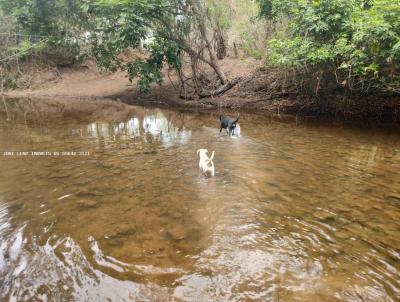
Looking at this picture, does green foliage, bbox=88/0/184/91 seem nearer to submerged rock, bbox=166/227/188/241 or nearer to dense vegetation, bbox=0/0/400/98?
dense vegetation, bbox=0/0/400/98

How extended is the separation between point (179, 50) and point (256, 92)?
17.1ft

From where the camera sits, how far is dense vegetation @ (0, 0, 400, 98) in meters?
10.0

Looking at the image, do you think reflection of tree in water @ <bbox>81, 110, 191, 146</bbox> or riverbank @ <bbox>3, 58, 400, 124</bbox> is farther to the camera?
riverbank @ <bbox>3, 58, 400, 124</bbox>

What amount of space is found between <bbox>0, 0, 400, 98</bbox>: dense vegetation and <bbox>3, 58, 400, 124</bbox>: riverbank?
670 mm

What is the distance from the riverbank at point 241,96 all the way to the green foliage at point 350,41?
113cm

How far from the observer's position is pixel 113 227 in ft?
14.3

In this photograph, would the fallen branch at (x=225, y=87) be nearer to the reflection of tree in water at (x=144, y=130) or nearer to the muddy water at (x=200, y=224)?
the reflection of tree in water at (x=144, y=130)

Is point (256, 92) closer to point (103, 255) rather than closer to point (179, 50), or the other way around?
point (179, 50)

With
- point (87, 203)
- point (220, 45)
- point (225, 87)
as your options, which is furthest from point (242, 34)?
point (87, 203)

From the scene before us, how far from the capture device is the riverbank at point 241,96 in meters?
12.6

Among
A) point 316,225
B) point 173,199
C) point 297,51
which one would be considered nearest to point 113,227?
point 173,199
